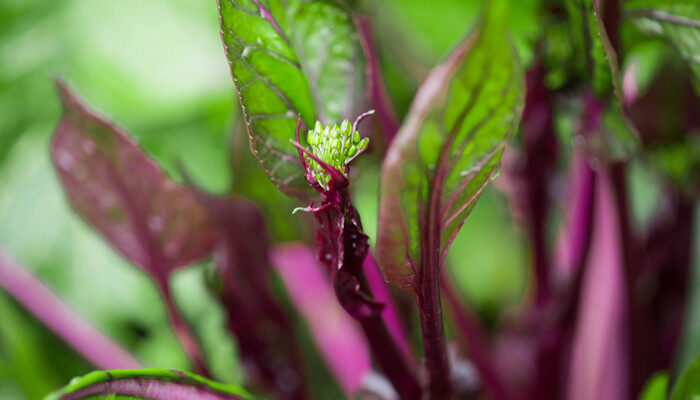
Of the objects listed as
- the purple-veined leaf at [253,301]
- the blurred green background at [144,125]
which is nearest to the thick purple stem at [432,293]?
the purple-veined leaf at [253,301]

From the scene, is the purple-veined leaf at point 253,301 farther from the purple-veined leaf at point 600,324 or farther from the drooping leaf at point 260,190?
the purple-veined leaf at point 600,324

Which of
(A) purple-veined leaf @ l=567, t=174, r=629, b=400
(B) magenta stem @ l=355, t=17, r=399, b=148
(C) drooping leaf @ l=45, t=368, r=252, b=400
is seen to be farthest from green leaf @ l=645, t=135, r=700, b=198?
(C) drooping leaf @ l=45, t=368, r=252, b=400

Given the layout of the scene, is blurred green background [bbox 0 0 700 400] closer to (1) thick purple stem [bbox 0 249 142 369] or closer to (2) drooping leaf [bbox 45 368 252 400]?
(1) thick purple stem [bbox 0 249 142 369]

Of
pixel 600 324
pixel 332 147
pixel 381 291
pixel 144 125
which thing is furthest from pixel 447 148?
pixel 144 125

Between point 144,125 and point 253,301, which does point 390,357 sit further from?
point 144,125

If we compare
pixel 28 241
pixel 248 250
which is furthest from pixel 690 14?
pixel 28 241

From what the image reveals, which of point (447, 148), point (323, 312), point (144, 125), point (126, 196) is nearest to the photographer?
point (447, 148)

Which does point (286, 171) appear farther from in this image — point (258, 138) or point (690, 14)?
point (690, 14)
